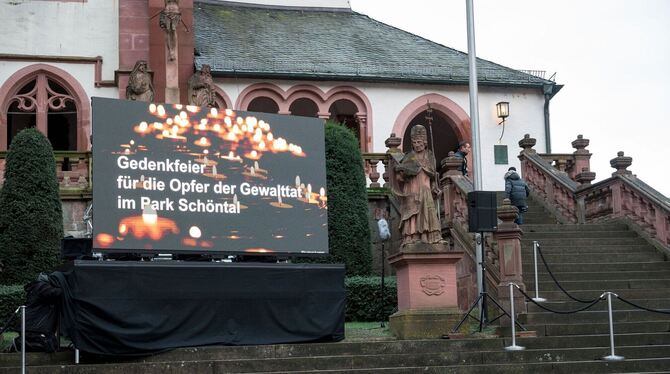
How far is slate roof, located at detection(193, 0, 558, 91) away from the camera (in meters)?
31.2

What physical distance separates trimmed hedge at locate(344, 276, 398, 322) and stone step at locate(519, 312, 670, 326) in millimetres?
3237

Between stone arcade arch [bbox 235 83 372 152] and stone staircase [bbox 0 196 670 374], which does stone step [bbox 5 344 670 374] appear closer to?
stone staircase [bbox 0 196 670 374]

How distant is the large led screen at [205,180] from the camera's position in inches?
705

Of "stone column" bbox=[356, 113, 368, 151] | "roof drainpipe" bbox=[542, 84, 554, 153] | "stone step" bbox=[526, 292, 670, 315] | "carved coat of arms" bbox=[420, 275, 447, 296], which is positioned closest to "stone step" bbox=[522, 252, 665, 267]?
"stone step" bbox=[526, 292, 670, 315]

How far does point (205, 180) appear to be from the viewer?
18672 millimetres

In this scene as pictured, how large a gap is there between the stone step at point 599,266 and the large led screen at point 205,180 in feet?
15.8

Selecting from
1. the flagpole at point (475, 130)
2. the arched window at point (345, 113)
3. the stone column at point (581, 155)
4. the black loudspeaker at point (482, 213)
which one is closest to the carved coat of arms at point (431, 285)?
the flagpole at point (475, 130)

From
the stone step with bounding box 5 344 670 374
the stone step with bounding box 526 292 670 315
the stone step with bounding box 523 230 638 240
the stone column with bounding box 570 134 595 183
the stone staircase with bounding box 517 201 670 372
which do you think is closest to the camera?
the stone step with bounding box 5 344 670 374

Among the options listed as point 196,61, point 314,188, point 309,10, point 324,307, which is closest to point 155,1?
point 196,61

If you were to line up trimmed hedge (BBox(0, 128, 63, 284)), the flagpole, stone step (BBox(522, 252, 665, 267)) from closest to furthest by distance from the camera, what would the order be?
the flagpole
trimmed hedge (BBox(0, 128, 63, 284))
stone step (BBox(522, 252, 665, 267))

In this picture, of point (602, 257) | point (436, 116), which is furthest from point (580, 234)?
point (436, 116)

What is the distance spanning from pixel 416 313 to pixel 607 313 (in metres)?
3.44

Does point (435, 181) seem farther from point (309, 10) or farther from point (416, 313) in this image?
point (309, 10)

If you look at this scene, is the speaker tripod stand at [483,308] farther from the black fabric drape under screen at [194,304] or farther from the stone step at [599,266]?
the stone step at [599,266]
